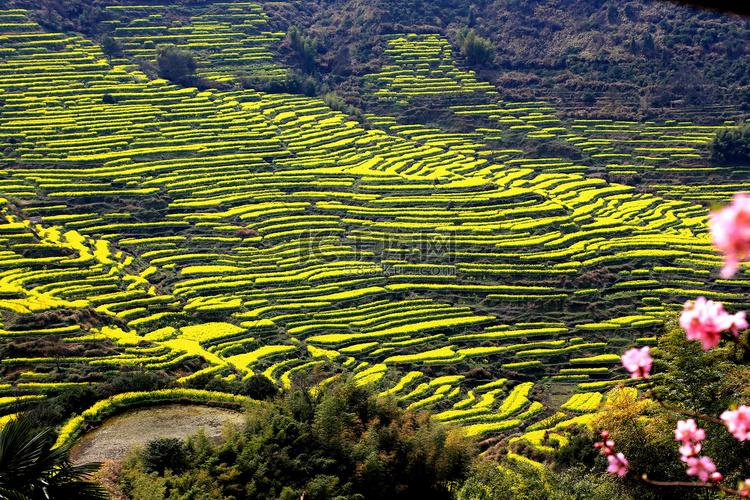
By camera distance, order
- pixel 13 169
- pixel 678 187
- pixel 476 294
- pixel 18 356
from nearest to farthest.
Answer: pixel 18 356 < pixel 476 294 < pixel 13 169 < pixel 678 187

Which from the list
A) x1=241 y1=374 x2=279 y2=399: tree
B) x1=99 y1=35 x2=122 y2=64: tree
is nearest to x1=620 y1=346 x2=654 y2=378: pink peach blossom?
x1=241 y1=374 x2=279 y2=399: tree

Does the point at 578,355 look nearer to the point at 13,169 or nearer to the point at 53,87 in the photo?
the point at 13,169

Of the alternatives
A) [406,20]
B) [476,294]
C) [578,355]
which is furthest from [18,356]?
[406,20]

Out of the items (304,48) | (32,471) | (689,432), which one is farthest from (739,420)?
(304,48)

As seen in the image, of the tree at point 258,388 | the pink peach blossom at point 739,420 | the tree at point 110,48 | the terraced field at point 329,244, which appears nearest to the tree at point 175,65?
the terraced field at point 329,244

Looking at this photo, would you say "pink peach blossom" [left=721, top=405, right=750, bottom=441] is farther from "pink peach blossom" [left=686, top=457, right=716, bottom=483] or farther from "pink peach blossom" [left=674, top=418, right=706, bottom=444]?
"pink peach blossom" [left=686, top=457, right=716, bottom=483]

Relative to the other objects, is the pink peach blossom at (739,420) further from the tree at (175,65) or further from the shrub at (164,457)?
the tree at (175,65)
